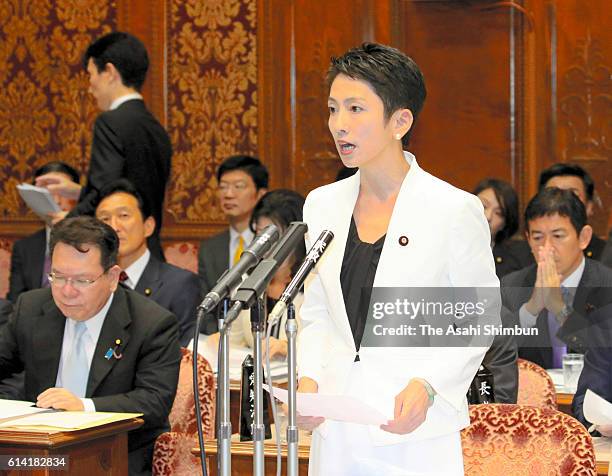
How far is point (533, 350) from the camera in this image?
177 inches

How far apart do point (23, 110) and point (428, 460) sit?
18.7 feet

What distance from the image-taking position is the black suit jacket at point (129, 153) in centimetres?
478

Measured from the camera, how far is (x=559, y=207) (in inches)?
177

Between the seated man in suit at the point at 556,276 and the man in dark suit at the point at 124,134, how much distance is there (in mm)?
1649

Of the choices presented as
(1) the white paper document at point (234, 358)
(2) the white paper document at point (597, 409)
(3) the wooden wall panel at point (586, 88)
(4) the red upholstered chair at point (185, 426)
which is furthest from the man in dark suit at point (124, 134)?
(2) the white paper document at point (597, 409)

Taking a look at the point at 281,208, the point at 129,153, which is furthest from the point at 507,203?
the point at 129,153

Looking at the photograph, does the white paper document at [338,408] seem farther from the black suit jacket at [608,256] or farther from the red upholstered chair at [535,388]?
the black suit jacket at [608,256]

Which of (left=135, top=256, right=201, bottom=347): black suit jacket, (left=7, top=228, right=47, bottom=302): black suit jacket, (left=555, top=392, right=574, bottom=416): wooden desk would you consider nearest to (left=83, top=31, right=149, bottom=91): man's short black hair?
(left=135, top=256, right=201, bottom=347): black suit jacket

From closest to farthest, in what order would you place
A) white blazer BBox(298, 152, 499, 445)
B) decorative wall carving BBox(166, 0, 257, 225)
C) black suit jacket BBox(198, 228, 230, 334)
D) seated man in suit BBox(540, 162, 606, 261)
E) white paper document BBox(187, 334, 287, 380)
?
1. white blazer BBox(298, 152, 499, 445)
2. white paper document BBox(187, 334, 287, 380)
3. seated man in suit BBox(540, 162, 606, 261)
4. black suit jacket BBox(198, 228, 230, 334)
5. decorative wall carving BBox(166, 0, 257, 225)

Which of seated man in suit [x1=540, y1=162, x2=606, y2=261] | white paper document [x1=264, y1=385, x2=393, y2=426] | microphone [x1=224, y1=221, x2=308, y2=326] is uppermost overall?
seated man in suit [x1=540, y1=162, x2=606, y2=261]

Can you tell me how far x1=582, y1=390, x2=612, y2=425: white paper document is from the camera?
2.58 meters

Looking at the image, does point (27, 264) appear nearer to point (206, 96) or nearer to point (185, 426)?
point (206, 96)

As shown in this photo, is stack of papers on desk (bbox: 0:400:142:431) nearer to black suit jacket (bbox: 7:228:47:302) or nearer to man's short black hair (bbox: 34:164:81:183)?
black suit jacket (bbox: 7:228:47:302)

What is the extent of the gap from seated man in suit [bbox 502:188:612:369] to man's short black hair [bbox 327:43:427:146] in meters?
2.56
